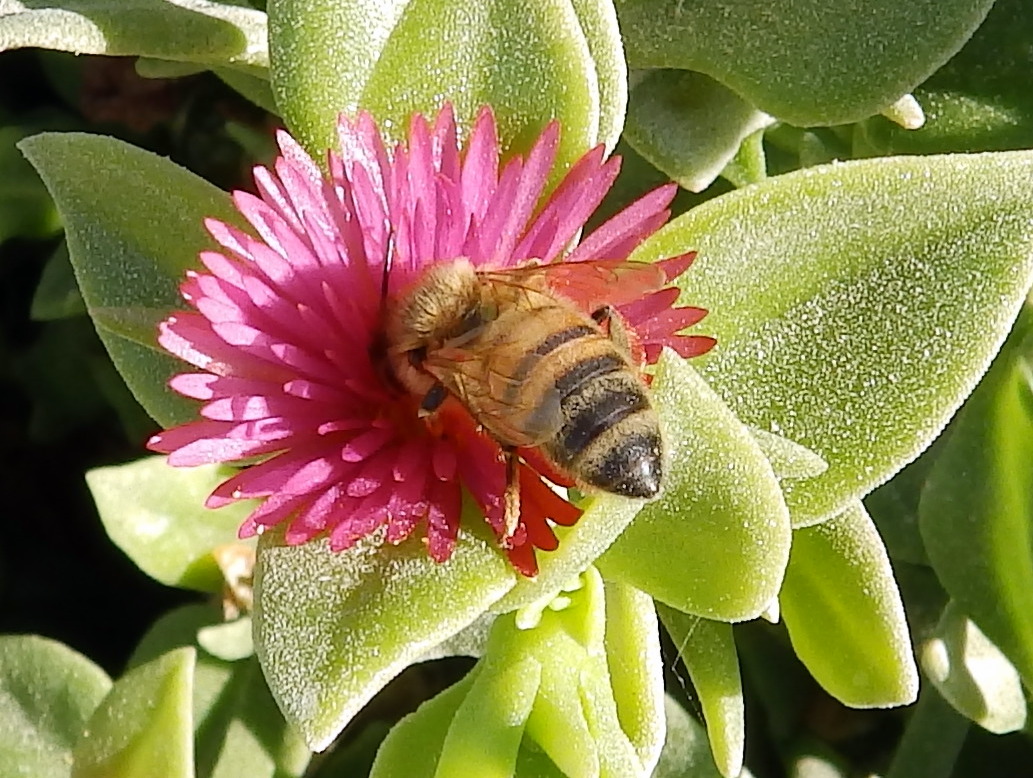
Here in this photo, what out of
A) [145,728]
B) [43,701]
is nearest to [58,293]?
[43,701]

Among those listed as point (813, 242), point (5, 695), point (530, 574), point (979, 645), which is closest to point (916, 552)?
point (979, 645)

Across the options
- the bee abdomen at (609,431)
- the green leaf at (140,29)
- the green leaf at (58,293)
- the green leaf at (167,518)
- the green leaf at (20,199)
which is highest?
the green leaf at (140,29)

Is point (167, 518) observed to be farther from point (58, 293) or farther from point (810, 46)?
point (810, 46)

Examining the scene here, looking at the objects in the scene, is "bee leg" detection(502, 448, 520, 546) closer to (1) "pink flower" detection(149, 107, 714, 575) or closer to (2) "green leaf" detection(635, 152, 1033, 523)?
(1) "pink flower" detection(149, 107, 714, 575)

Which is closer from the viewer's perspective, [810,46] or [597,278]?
[597,278]

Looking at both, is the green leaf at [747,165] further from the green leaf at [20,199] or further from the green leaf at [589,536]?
the green leaf at [20,199]

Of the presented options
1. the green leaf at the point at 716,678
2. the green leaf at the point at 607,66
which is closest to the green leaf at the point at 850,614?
the green leaf at the point at 716,678

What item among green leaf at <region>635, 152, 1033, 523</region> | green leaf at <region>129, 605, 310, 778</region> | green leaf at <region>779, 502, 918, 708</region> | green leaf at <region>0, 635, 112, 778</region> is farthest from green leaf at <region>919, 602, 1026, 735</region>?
green leaf at <region>0, 635, 112, 778</region>

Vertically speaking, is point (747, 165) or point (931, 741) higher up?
point (747, 165)
